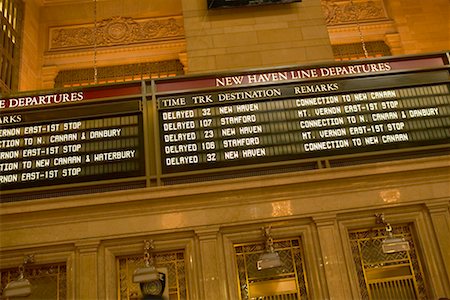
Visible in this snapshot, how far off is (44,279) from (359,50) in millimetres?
8688

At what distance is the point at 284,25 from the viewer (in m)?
8.20

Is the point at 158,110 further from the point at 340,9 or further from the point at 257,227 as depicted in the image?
the point at 340,9

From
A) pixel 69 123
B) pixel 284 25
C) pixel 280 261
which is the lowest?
pixel 280 261

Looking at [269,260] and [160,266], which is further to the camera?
[160,266]

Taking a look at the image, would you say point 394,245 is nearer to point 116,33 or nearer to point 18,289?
point 18,289

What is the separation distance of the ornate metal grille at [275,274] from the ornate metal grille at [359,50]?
21.3ft

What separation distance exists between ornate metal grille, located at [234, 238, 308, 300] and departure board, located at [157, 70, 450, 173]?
3.65 ft

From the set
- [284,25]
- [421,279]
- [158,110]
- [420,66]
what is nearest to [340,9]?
[284,25]

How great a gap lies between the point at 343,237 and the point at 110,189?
3032 millimetres

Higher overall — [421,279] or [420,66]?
[420,66]

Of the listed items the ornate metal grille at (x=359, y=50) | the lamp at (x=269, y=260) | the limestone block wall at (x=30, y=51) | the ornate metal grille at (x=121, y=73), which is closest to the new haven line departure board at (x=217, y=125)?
the lamp at (x=269, y=260)

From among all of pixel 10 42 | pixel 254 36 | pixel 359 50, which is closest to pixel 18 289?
pixel 254 36

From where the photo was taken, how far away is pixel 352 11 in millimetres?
11484

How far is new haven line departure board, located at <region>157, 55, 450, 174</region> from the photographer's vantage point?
6191mm
